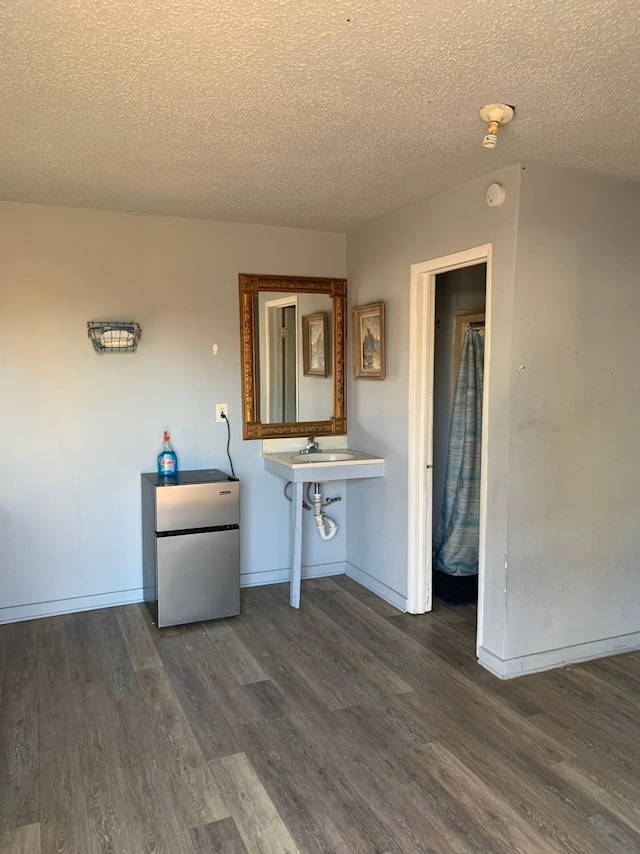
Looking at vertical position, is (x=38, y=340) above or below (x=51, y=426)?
above

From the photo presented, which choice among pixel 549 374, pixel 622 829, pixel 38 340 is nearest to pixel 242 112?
pixel 549 374

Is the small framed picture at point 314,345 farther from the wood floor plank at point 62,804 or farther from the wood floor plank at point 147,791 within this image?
the wood floor plank at point 62,804

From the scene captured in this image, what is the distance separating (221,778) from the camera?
2219mm

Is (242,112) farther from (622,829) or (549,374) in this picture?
(622,829)

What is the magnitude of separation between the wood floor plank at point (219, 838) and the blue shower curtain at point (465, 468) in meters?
2.43

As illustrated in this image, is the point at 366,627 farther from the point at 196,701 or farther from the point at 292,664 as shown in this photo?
the point at 196,701

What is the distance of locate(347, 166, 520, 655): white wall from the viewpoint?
2.83 meters

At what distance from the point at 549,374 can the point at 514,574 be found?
936 millimetres

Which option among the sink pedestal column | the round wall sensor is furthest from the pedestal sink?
the round wall sensor

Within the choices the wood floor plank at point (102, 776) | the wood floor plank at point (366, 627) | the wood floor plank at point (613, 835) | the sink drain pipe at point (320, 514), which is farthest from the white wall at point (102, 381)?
the wood floor plank at point (613, 835)

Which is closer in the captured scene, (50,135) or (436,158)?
(50,135)

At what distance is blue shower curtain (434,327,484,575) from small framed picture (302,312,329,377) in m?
0.91

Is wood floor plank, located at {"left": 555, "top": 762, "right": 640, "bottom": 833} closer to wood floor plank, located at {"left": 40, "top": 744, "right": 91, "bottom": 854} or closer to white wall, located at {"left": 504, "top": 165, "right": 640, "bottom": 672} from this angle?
white wall, located at {"left": 504, "top": 165, "right": 640, "bottom": 672}

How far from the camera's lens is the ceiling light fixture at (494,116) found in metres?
2.14
